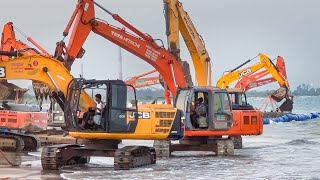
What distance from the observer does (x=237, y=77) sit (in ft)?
172

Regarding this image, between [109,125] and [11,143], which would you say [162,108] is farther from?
[11,143]

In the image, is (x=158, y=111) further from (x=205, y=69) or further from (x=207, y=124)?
(x=205, y=69)

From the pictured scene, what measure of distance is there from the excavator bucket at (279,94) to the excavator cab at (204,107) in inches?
1450

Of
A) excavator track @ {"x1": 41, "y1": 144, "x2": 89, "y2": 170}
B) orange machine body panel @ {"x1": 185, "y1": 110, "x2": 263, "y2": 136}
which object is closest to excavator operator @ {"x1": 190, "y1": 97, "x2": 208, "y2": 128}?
orange machine body panel @ {"x1": 185, "y1": 110, "x2": 263, "y2": 136}

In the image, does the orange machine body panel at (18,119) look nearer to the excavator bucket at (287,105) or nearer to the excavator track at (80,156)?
the excavator track at (80,156)

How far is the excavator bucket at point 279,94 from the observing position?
59338mm

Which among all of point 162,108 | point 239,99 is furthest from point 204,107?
point 239,99

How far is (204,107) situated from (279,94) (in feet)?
126

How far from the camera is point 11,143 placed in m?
23.7

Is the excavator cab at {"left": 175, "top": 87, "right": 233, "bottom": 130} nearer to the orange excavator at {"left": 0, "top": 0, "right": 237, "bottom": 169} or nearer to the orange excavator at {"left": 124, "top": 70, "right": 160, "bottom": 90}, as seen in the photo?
the orange excavator at {"left": 0, "top": 0, "right": 237, "bottom": 169}

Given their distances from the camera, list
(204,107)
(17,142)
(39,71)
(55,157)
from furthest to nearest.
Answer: (17,142)
(204,107)
(39,71)
(55,157)

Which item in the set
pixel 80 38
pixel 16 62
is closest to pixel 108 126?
pixel 16 62

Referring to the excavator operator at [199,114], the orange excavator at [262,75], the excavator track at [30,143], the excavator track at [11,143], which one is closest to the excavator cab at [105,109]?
the excavator operator at [199,114]

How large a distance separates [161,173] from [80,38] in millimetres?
11391
